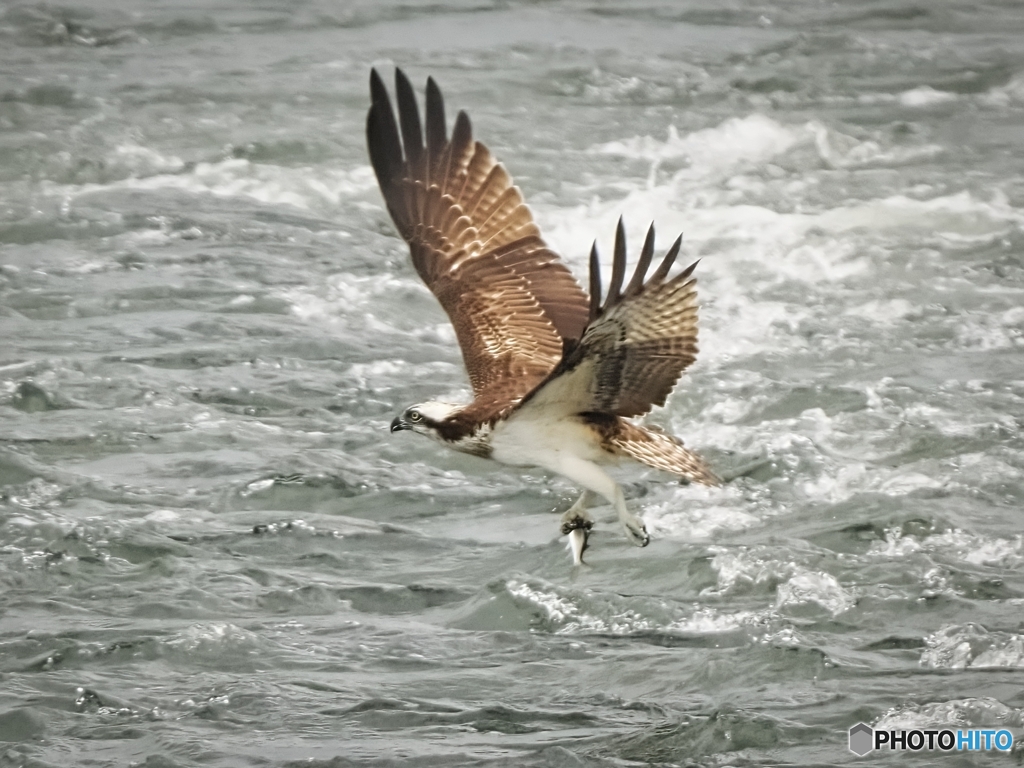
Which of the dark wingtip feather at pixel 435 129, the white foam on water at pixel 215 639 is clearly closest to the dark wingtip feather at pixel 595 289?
the white foam on water at pixel 215 639

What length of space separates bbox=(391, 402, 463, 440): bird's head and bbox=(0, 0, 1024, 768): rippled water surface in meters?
0.79

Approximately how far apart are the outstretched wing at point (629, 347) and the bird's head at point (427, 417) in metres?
0.64

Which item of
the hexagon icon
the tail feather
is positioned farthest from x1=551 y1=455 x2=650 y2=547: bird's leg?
the hexagon icon

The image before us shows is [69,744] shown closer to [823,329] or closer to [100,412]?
[100,412]

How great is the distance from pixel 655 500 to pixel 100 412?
3281 millimetres

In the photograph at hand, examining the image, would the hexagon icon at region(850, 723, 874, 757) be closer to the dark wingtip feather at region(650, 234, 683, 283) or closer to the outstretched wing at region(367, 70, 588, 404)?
the dark wingtip feather at region(650, 234, 683, 283)

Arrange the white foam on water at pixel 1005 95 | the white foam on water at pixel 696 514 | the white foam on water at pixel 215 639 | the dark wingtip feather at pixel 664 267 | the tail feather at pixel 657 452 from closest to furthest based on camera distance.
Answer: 1. the dark wingtip feather at pixel 664 267
2. the tail feather at pixel 657 452
3. the white foam on water at pixel 215 639
4. the white foam on water at pixel 696 514
5. the white foam on water at pixel 1005 95

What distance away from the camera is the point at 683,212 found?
1340cm

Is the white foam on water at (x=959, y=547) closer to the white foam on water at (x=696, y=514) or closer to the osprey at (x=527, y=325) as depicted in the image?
the white foam on water at (x=696, y=514)

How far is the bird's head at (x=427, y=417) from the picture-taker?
7219 millimetres

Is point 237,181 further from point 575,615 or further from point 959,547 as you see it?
point 959,547

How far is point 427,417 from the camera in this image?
7.27m

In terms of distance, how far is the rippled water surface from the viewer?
6.59 metres

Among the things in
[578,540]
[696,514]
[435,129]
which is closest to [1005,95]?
[696,514]
